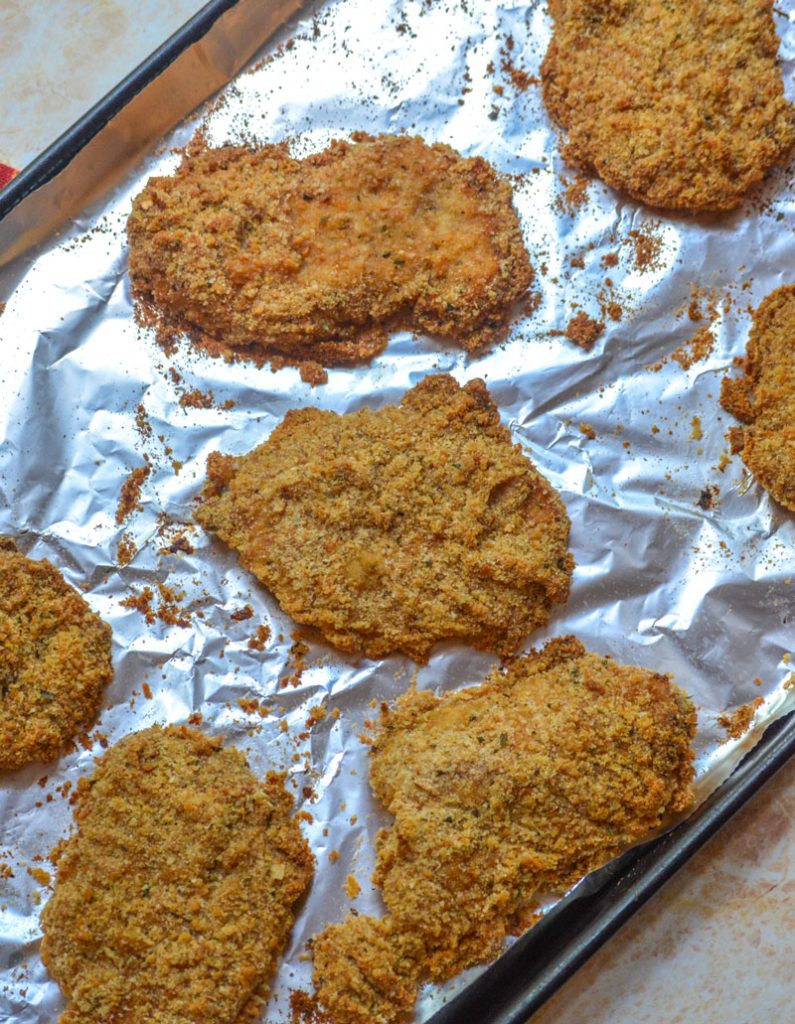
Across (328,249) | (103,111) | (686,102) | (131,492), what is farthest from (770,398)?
(103,111)

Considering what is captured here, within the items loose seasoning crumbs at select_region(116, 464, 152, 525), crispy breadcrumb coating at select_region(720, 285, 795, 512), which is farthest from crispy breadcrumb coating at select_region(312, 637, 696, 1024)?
loose seasoning crumbs at select_region(116, 464, 152, 525)

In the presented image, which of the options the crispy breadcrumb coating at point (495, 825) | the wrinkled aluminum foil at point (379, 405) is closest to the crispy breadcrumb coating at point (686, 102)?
the wrinkled aluminum foil at point (379, 405)

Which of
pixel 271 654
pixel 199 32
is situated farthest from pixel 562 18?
pixel 271 654

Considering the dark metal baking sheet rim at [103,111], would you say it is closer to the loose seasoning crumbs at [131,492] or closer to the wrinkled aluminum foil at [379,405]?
the wrinkled aluminum foil at [379,405]

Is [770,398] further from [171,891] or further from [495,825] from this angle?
[171,891]

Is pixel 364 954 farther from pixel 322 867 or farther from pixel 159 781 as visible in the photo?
pixel 159 781

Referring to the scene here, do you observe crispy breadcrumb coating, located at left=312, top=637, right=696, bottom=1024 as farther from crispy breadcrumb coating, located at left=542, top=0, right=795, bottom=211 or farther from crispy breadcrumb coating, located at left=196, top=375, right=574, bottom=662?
crispy breadcrumb coating, located at left=542, top=0, right=795, bottom=211
